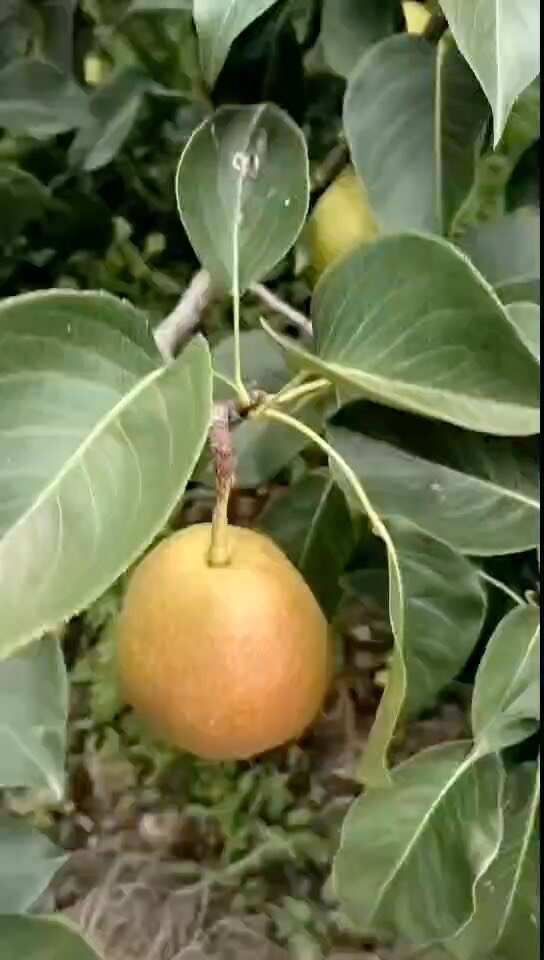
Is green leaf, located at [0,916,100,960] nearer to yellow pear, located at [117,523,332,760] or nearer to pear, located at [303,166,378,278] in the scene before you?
yellow pear, located at [117,523,332,760]

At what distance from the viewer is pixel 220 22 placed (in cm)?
49

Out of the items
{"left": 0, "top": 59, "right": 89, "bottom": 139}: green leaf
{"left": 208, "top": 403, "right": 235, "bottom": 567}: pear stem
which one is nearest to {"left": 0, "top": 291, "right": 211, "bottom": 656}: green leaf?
{"left": 208, "top": 403, "right": 235, "bottom": 567}: pear stem

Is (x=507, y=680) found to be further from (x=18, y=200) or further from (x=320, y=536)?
(x=18, y=200)

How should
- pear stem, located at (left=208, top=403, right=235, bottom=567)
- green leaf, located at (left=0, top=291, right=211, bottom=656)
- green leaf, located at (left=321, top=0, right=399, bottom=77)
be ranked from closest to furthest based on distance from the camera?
green leaf, located at (left=0, top=291, right=211, bottom=656)
pear stem, located at (left=208, top=403, right=235, bottom=567)
green leaf, located at (left=321, top=0, right=399, bottom=77)

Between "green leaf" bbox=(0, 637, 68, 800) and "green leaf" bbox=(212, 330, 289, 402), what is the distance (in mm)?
172

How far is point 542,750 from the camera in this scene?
1.73 ft

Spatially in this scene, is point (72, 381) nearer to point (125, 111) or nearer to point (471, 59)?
point (471, 59)

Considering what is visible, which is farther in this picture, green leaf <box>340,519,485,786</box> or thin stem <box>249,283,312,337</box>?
thin stem <box>249,283,312,337</box>

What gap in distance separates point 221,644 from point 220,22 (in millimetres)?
237

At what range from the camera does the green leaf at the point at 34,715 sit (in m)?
0.52

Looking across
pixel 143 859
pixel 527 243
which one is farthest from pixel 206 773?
pixel 527 243

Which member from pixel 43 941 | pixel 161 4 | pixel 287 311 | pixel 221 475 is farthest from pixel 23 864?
pixel 161 4

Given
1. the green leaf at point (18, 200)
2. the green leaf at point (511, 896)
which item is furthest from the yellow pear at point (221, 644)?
the green leaf at point (18, 200)

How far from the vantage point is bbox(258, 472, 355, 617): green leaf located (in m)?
0.64
